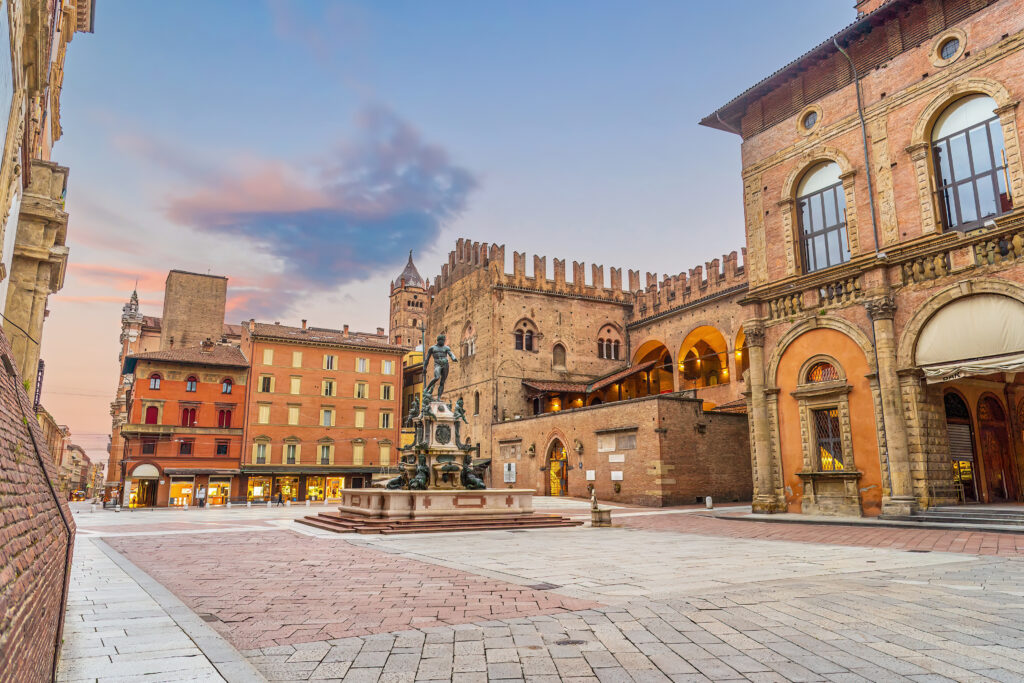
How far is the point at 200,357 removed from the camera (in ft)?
140

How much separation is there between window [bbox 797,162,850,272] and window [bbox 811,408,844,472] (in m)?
4.50

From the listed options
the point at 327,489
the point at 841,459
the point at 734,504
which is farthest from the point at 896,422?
the point at 327,489

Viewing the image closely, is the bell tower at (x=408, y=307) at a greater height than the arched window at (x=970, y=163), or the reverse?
the bell tower at (x=408, y=307)

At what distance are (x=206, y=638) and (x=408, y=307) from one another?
89.6 m

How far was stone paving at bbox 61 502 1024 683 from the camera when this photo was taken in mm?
4281

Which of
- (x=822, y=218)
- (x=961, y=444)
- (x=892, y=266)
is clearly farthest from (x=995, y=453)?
(x=822, y=218)

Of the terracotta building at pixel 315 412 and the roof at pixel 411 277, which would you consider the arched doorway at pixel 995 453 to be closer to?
the terracotta building at pixel 315 412

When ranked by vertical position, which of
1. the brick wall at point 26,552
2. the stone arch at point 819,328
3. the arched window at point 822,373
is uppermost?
the stone arch at point 819,328

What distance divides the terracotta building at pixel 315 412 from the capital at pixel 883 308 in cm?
3622

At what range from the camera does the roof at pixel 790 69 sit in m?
17.9

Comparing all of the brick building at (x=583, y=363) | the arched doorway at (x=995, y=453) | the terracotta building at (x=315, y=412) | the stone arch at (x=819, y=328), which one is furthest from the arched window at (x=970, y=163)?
the terracotta building at (x=315, y=412)

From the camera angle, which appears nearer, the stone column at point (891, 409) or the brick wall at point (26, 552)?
the brick wall at point (26, 552)

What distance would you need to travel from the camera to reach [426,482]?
56.9ft

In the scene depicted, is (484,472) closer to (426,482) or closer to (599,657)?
(426,482)
